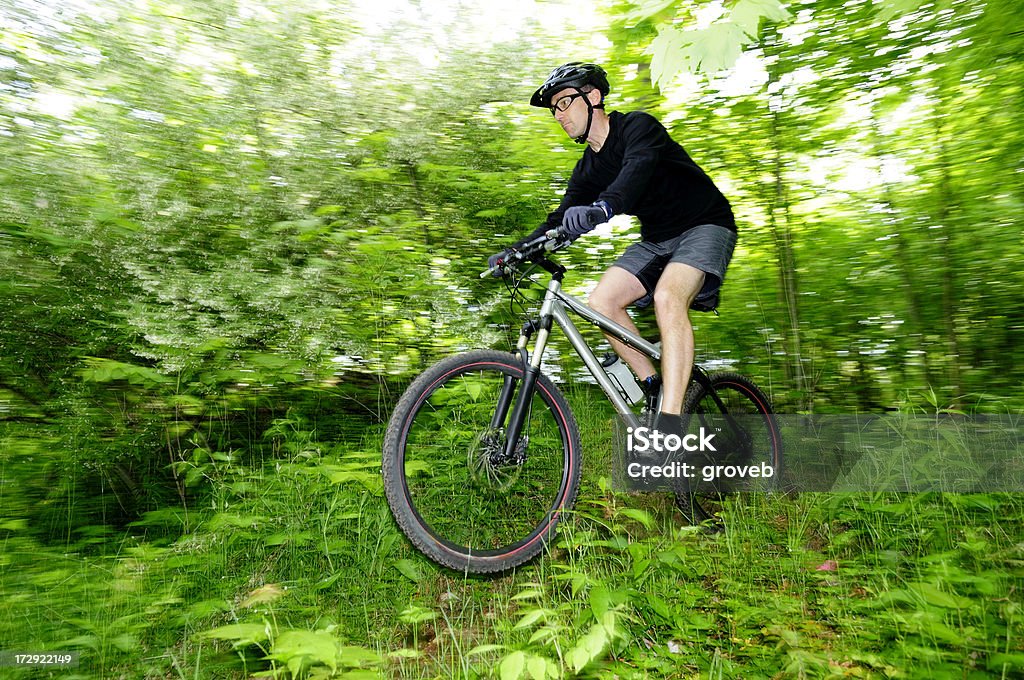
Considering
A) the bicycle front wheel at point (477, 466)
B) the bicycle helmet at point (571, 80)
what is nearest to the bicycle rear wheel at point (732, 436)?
the bicycle front wheel at point (477, 466)

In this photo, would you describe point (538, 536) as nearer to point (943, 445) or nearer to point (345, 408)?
point (345, 408)

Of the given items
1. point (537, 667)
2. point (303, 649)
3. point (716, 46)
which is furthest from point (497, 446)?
point (716, 46)

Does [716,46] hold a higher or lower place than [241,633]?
higher

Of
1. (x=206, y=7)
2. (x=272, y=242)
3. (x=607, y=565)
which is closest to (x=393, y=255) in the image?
(x=272, y=242)

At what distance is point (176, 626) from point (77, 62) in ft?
9.20

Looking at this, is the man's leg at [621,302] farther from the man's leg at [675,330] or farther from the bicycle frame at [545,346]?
the man's leg at [675,330]

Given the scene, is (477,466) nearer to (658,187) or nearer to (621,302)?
(621,302)

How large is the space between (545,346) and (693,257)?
2.74 feet

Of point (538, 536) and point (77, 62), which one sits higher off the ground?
point (77, 62)

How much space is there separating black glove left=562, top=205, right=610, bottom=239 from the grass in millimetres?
1138

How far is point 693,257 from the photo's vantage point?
276 cm

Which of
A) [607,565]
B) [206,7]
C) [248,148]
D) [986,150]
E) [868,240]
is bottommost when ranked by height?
[607,565]

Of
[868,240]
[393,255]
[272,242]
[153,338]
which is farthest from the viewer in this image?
[868,240]

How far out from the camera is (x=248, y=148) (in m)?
3.27
